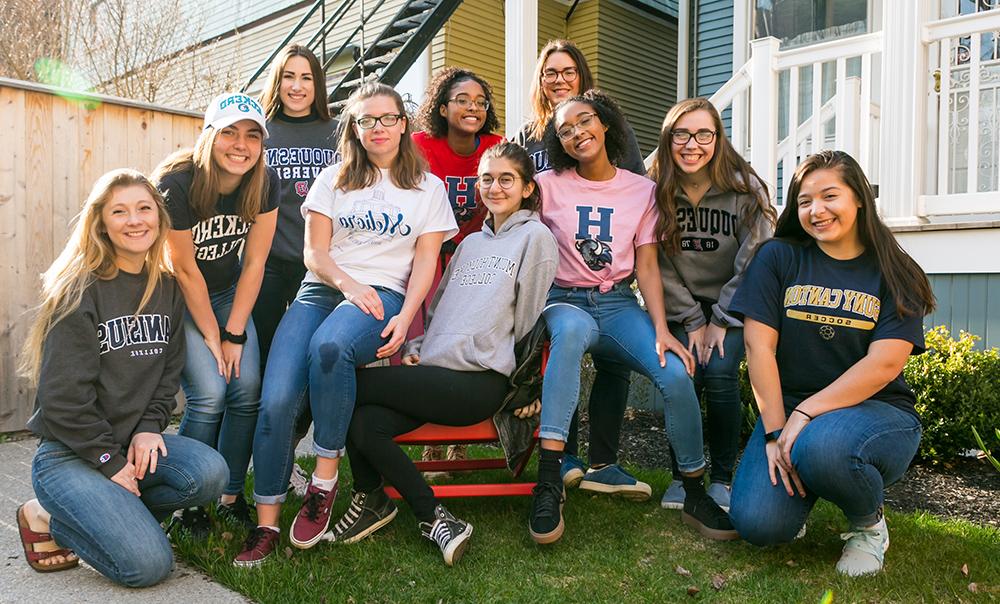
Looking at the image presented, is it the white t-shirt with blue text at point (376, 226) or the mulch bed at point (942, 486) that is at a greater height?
the white t-shirt with blue text at point (376, 226)

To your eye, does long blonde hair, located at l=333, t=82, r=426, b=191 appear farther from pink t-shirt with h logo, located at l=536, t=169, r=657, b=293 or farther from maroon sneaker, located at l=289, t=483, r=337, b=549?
maroon sneaker, located at l=289, t=483, r=337, b=549

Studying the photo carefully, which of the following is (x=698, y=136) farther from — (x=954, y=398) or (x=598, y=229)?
(x=954, y=398)

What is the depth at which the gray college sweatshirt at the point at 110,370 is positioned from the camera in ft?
8.32

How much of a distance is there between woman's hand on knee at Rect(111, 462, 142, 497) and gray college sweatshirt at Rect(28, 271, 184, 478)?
0.02 meters

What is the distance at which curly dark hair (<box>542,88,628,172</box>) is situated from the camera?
3382 millimetres

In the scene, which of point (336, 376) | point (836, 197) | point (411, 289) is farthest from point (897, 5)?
point (336, 376)

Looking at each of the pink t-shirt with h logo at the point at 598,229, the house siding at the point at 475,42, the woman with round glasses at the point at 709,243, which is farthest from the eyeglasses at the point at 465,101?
the house siding at the point at 475,42

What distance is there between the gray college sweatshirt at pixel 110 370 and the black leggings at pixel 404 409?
2.21 ft

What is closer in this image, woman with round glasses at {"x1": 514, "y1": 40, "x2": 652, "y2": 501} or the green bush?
woman with round glasses at {"x1": 514, "y1": 40, "x2": 652, "y2": 501}

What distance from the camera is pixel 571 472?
3.50 meters

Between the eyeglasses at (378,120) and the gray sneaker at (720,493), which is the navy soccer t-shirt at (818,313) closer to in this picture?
the gray sneaker at (720,493)

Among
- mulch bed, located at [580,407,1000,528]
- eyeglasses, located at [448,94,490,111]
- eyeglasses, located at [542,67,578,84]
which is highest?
eyeglasses, located at [542,67,578,84]

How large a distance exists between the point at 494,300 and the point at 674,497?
1173 mm

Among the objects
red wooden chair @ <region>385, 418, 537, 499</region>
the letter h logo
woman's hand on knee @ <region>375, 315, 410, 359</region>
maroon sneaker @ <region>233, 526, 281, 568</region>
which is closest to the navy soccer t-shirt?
the letter h logo
